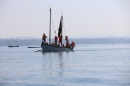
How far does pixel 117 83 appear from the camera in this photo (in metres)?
29.7

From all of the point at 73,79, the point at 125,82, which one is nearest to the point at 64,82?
the point at 73,79

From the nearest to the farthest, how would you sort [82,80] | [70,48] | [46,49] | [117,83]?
[117,83], [82,80], [46,49], [70,48]

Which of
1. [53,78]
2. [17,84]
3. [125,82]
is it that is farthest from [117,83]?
[17,84]

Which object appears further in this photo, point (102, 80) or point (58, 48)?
point (58, 48)

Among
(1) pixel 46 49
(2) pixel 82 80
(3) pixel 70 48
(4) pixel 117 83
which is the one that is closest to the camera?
(4) pixel 117 83

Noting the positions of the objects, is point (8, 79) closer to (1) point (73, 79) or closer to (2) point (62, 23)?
(1) point (73, 79)

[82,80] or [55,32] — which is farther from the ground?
[55,32]

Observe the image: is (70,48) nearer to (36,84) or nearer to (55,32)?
(55,32)

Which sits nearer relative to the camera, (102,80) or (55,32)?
(102,80)

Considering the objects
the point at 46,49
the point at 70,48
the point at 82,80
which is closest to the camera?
the point at 82,80

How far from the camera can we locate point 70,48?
108m

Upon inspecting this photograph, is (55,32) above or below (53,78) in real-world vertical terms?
above

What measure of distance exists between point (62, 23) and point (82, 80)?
78.7 m

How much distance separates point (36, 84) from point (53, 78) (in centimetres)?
417
